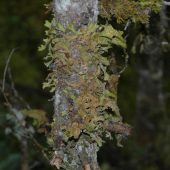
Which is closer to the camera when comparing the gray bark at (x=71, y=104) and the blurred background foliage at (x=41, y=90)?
the gray bark at (x=71, y=104)

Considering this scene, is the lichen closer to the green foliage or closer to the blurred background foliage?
the green foliage

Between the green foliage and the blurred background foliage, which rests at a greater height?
the green foliage

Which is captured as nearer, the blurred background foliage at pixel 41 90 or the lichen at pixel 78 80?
the lichen at pixel 78 80

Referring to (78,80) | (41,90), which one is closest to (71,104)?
(78,80)

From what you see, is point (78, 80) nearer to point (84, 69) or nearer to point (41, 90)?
point (84, 69)

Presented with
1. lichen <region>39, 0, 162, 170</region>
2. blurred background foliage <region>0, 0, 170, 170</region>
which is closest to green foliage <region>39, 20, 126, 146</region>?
lichen <region>39, 0, 162, 170</region>

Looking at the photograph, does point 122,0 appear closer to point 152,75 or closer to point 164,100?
point 152,75

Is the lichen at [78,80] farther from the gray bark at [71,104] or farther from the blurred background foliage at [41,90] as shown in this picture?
the blurred background foliage at [41,90]

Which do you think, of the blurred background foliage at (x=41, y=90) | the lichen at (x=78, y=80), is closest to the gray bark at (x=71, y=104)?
the lichen at (x=78, y=80)

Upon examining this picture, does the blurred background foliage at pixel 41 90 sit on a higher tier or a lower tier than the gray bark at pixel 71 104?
lower
